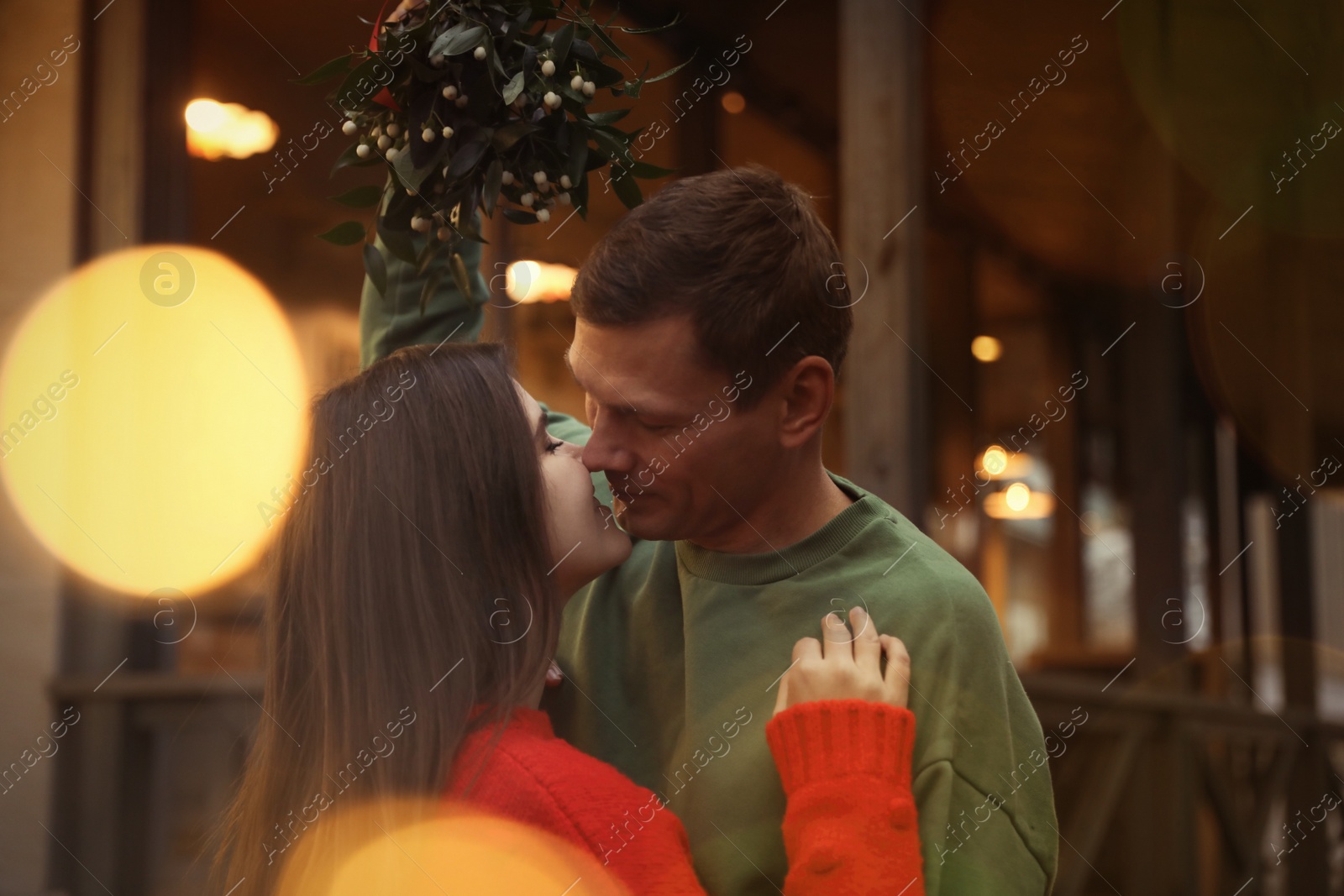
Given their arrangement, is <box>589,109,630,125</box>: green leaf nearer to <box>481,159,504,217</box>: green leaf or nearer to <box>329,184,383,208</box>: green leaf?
<box>481,159,504,217</box>: green leaf

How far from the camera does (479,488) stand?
1.38m

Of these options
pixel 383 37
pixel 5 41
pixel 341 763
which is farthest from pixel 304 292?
pixel 341 763

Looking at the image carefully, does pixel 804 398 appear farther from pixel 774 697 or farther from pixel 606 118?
pixel 606 118

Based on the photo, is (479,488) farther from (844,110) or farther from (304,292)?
(304,292)

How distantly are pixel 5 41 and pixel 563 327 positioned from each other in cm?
218

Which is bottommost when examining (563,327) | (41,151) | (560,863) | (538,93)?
(560,863)

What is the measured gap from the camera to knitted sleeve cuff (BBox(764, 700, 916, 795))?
1228 mm

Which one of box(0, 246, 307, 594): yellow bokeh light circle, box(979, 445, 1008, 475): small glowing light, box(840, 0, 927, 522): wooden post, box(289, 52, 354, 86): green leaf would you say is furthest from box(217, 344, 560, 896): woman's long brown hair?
box(0, 246, 307, 594): yellow bokeh light circle

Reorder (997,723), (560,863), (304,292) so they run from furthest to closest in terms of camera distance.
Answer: (304,292), (997,723), (560,863)

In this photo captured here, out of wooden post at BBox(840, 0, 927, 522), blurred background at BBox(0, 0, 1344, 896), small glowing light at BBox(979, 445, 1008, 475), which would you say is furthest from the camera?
small glowing light at BBox(979, 445, 1008, 475)

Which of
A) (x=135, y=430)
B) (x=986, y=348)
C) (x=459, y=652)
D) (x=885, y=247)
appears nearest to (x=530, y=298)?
(x=135, y=430)

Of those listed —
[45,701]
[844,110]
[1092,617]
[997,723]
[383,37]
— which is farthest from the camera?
[1092,617]

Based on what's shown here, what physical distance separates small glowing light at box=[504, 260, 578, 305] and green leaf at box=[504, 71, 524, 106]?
2734mm

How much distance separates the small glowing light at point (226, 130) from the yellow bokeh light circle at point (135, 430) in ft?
1.27
